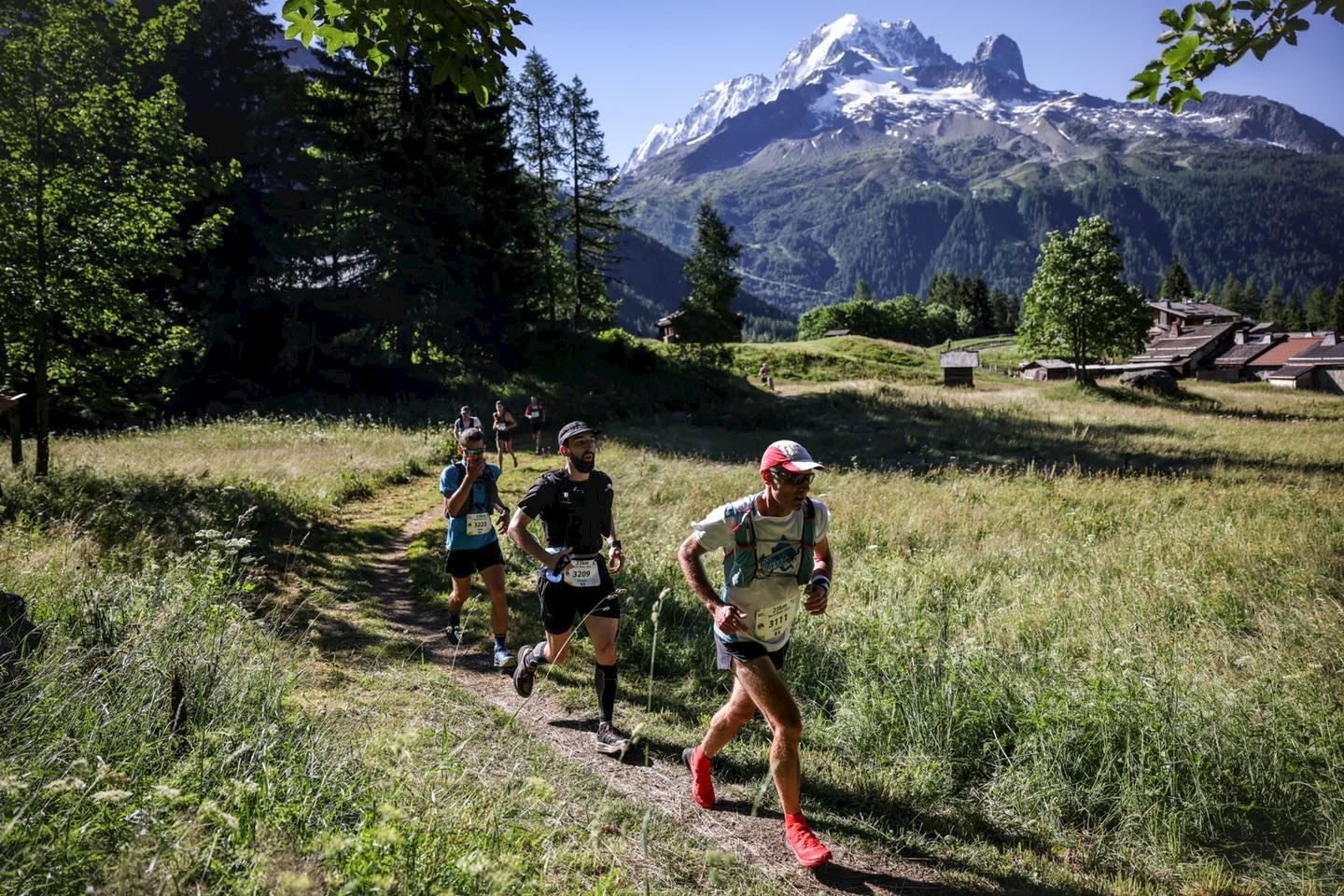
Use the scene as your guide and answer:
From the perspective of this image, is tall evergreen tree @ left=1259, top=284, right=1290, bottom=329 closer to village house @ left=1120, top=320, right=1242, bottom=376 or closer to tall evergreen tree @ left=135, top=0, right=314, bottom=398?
village house @ left=1120, top=320, right=1242, bottom=376

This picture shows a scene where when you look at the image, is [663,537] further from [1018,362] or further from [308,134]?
[1018,362]

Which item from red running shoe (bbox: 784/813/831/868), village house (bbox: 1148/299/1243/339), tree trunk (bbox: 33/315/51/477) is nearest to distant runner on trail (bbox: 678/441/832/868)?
red running shoe (bbox: 784/813/831/868)

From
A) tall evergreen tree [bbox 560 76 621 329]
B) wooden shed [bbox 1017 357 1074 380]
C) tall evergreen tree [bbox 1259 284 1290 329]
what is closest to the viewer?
tall evergreen tree [bbox 560 76 621 329]

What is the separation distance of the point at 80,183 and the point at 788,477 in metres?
13.0

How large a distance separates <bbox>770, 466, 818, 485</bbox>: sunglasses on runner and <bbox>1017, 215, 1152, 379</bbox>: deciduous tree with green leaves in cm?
4522

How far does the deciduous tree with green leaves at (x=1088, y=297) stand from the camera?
42406 mm

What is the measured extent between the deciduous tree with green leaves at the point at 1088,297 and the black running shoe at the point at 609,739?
148 ft

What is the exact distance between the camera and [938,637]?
6.08 meters

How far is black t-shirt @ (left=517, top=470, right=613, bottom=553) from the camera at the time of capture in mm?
5410

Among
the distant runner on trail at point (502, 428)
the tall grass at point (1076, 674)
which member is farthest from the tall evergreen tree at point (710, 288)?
the tall grass at point (1076, 674)

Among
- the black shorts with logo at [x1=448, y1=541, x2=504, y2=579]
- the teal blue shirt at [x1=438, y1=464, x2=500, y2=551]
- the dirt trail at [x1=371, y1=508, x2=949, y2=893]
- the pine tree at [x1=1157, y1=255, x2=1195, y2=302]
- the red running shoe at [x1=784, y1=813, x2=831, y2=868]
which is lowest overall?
the dirt trail at [x1=371, y1=508, x2=949, y2=893]

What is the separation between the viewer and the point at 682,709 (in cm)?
611

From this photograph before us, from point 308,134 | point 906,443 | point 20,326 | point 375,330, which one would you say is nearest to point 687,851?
point 20,326

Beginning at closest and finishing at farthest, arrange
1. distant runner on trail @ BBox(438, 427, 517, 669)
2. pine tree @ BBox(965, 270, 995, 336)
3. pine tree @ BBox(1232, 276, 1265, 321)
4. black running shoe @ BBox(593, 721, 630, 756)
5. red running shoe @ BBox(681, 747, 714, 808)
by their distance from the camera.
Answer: red running shoe @ BBox(681, 747, 714, 808), black running shoe @ BBox(593, 721, 630, 756), distant runner on trail @ BBox(438, 427, 517, 669), pine tree @ BBox(965, 270, 995, 336), pine tree @ BBox(1232, 276, 1265, 321)
